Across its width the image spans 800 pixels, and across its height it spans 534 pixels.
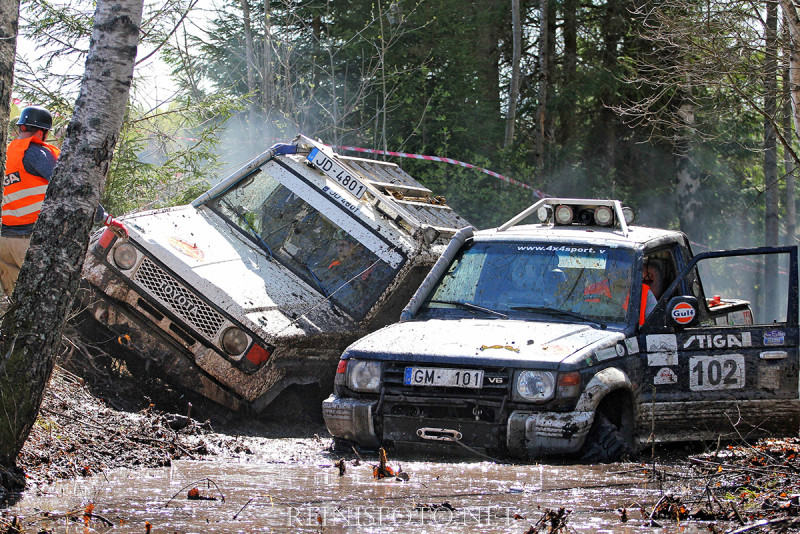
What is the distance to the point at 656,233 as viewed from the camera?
6.93 metres

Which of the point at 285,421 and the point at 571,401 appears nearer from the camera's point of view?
the point at 571,401

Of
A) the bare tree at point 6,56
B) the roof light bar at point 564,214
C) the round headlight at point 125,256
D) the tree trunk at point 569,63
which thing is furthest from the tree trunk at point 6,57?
the tree trunk at point 569,63

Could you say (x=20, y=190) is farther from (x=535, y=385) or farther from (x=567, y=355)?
(x=567, y=355)

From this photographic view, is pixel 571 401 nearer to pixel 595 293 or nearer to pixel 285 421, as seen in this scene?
pixel 595 293

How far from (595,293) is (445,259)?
112 cm

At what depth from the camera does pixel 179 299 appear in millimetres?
7109

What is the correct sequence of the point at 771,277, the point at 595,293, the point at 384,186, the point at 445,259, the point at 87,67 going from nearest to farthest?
the point at 87,67 < the point at 595,293 < the point at 445,259 < the point at 384,186 < the point at 771,277

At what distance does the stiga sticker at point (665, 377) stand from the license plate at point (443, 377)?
4.60 feet

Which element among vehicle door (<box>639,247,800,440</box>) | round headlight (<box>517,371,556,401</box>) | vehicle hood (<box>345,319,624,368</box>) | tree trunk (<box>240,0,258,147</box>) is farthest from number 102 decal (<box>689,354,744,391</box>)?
tree trunk (<box>240,0,258,147</box>)

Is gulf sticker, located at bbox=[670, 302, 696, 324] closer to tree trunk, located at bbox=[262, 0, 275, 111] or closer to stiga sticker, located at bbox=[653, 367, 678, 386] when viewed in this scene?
stiga sticker, located at bbox=[653, 367, 678, 386]

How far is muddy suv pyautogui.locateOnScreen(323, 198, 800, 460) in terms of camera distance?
5.37 metres

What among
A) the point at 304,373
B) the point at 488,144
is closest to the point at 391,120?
the point at 488,144

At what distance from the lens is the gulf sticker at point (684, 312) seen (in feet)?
19.6

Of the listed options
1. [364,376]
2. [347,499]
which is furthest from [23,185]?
[347,499]
